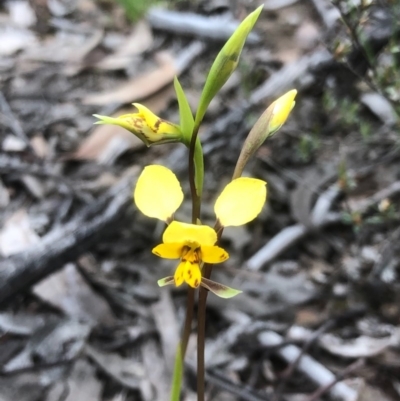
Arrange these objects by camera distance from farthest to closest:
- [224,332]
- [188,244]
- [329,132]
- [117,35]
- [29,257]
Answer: [117,35] → [329,132] → [224,332] → [29,257] → [188,244]

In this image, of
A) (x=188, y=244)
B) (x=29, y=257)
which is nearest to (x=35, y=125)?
(x=29, y=257)

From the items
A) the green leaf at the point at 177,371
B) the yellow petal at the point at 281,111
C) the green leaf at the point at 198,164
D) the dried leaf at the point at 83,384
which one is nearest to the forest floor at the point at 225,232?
the dried leaf at the point at 83,384

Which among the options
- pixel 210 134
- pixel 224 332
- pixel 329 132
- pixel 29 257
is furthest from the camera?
pixel 329 132

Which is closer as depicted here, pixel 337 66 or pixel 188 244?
pixel 188 244

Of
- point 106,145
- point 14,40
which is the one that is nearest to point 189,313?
point 106,145

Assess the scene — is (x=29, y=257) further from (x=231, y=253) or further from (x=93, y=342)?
(x=231, y=253)

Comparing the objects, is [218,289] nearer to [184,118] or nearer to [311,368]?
[184,118]
